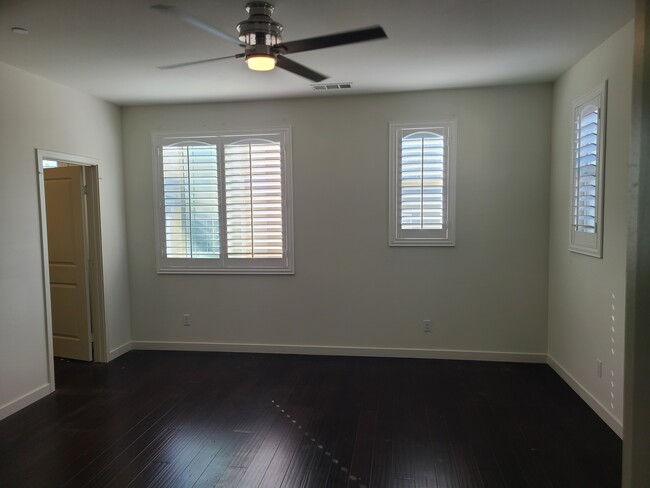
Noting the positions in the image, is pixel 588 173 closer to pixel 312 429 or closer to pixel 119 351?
pixel 312 429

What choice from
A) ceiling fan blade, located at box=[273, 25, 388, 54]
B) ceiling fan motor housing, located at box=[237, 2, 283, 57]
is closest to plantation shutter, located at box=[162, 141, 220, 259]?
ceiling fan motor housing, located at box=[237, 2, 283, 57]

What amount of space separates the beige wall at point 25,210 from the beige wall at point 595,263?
4.49 metres

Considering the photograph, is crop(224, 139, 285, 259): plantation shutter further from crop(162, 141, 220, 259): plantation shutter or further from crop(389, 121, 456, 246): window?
crop(389, 121, 456, 246): window

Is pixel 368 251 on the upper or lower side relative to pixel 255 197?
lower

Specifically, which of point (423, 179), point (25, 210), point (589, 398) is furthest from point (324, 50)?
point (589, 398)

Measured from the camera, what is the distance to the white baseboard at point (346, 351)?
4.35 metres

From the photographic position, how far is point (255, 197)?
182 inches

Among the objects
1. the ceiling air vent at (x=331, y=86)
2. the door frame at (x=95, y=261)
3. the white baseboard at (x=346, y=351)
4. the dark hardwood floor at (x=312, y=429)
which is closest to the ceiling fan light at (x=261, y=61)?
the ceiling air vent at (x=331, y=86)

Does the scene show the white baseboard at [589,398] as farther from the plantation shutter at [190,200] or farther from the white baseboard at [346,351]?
the plantation shutter at [190,200]

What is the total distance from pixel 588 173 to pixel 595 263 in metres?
0.70

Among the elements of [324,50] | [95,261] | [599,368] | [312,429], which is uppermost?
[324,50]

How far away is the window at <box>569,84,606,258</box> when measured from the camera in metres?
3.12

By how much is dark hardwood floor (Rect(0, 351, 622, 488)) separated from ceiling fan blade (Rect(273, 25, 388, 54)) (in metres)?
2.43

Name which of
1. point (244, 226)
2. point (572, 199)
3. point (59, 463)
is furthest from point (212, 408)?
point (572, 199)
